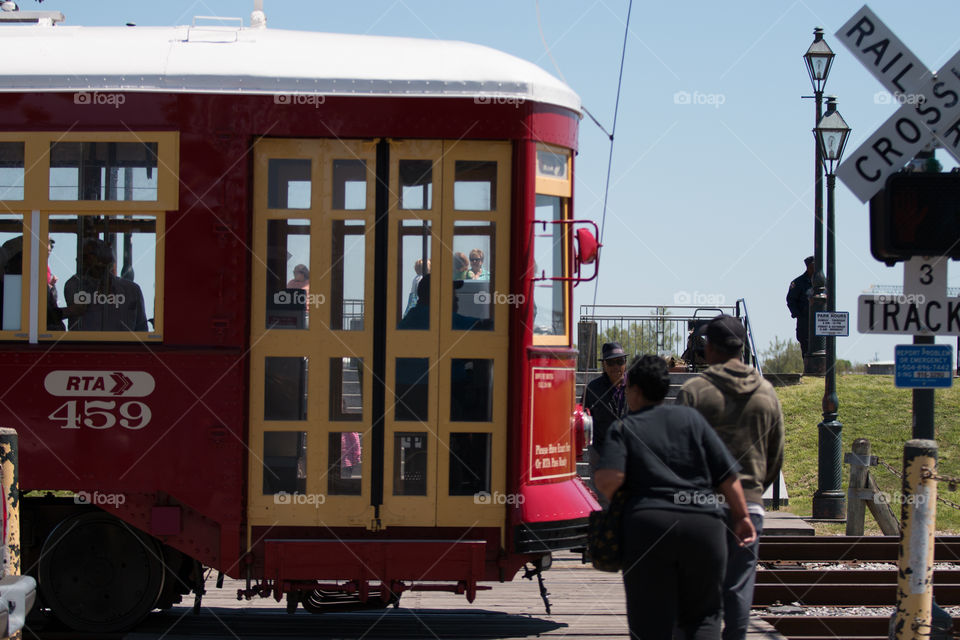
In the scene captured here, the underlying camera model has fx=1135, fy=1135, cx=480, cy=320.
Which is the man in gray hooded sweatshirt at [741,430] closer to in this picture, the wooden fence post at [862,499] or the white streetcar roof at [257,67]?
the white streetcar roof at [257,67]

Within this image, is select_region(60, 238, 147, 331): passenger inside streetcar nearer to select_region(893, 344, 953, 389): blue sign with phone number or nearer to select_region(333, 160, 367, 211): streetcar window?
select_region(333, 160, 367, 211): streetcar window

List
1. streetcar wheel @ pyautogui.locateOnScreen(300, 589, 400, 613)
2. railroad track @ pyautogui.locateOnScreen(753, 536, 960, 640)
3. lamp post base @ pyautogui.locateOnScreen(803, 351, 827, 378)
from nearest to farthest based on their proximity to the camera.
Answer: streetcar wheel @ pyautogui.locateOnScreen(300, 589, 400, 613)
railroad track @ pyautogui.locateOnScreen(753, 536, 960, 640)
lamp post base @ pyautogui.locateOnScreen(803, 351, 827, 378)

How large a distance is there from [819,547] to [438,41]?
18.9 ft

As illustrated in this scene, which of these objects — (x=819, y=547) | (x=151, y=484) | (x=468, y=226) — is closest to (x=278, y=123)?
(x=468, y=226)

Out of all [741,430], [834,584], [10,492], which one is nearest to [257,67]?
[10,492]

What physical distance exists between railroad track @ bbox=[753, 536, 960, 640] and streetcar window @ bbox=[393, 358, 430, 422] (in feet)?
9.72

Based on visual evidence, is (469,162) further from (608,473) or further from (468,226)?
(608,473)

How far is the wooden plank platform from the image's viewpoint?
730 centimetres

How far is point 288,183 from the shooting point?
6.95 m

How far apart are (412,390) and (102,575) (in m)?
2.35

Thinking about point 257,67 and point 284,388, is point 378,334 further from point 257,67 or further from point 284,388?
point 257,67

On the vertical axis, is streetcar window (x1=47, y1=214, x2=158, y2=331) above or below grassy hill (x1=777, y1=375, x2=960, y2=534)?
above

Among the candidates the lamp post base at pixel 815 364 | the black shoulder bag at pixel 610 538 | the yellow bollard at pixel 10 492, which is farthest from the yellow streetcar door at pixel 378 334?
the lamp post base at pixel 815 364

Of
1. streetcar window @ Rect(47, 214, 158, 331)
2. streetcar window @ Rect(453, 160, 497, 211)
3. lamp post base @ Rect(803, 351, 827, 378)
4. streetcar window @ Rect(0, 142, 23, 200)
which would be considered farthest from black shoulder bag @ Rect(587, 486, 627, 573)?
lamp post base @ Rect(803, 351, 827, 378)
